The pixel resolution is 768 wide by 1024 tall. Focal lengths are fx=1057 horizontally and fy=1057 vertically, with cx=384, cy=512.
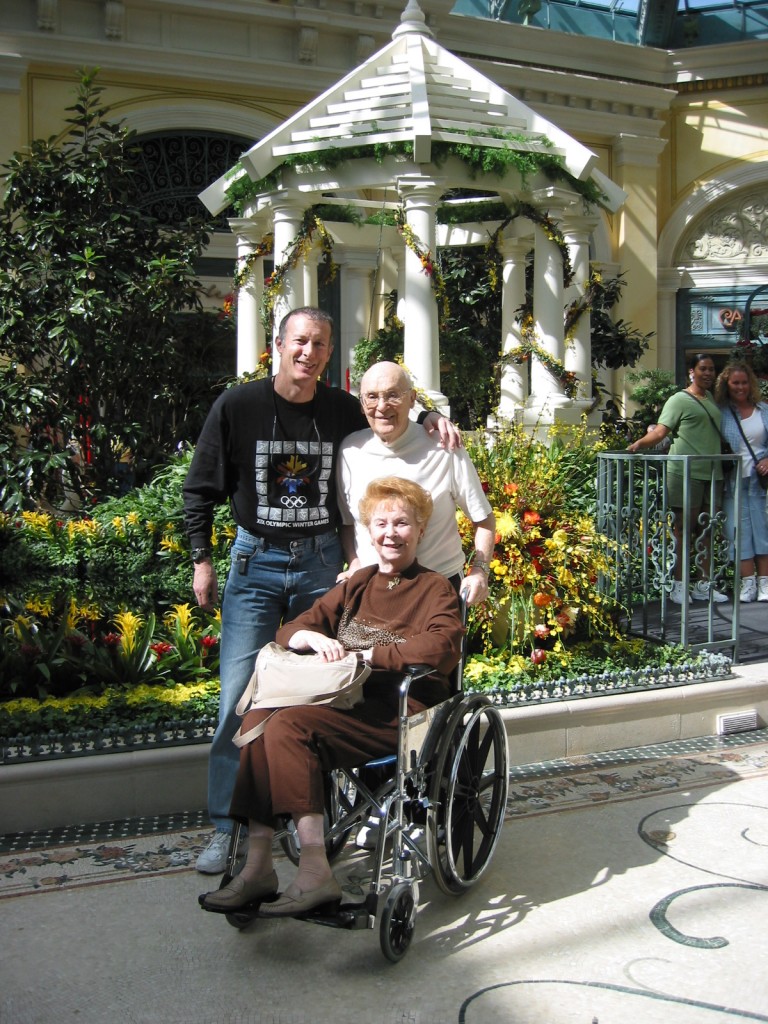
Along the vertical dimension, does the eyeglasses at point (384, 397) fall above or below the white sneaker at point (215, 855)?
above

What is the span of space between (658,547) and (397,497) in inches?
107

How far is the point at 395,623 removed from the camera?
10.6ft

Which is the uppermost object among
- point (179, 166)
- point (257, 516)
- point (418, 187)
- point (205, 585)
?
point (179, 166)

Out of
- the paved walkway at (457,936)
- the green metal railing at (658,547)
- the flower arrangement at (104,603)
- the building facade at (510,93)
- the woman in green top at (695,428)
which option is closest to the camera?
the paved walkway at (457,936)

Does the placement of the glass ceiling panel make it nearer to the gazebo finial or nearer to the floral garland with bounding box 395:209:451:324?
the gazebo finial

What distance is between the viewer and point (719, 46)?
1366cm

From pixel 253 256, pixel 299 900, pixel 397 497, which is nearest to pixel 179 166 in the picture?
pixel 253 256

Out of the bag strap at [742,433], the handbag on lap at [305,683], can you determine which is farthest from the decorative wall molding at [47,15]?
the handbag on lap at [305,683]

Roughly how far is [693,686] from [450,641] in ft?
7.70

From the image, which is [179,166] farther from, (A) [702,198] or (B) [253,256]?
(A) [702,198]

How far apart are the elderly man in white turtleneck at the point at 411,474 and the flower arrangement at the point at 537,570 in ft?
4.89

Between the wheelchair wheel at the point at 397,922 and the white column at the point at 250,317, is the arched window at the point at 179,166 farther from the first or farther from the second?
the wheelchair wheel at the point at 397,922

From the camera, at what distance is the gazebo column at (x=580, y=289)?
813cm

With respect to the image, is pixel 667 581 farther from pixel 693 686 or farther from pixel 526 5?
pixel 526 5
